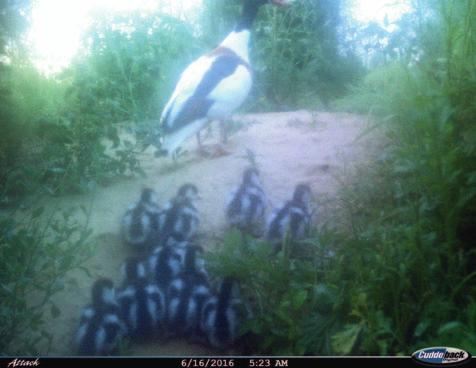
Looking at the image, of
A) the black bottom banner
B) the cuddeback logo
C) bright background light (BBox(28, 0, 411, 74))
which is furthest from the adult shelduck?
the cuddeback logo

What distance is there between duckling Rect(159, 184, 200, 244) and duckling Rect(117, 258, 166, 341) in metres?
0.26

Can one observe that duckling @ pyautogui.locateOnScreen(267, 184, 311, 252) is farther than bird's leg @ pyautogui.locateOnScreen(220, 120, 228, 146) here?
No

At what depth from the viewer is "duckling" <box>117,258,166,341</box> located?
7.00ft

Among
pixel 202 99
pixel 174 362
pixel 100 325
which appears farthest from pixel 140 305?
pixel 202 99

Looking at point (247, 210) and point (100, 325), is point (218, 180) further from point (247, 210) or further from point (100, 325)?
point (100, 325)

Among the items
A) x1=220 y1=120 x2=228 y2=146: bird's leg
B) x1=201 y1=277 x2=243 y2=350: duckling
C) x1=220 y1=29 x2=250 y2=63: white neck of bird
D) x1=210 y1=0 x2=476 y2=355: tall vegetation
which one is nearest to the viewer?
x1=210 y1=0 x2=476 y2=355: tall vegetation

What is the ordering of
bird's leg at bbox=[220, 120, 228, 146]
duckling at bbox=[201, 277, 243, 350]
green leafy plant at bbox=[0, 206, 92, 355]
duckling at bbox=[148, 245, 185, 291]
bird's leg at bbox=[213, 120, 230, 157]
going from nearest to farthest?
green leafy plant at bbox=[0, 206, 92, 355] → duckling at bbox=[201, 277, 243, 350] → duckling at bbox=[148, 245, 185, 291] → bird's leg at bbox=[213, 120, 230, 157] → bird's leg at bbox=[220, 120, 228, 146]

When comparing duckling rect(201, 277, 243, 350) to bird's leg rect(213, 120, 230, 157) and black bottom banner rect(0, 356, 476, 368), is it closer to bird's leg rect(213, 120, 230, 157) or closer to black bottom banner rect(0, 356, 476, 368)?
black bottom banner rect(0, 356, 476, 368)

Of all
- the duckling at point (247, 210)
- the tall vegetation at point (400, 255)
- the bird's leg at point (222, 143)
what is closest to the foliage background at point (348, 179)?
the tall vegetation at point (400, 255)

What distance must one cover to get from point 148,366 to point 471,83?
185 centimetres

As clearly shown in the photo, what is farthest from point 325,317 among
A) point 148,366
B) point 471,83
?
point 471,83

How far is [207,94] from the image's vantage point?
3.41 metres

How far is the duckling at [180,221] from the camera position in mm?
2381

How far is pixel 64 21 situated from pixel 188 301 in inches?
61.4
